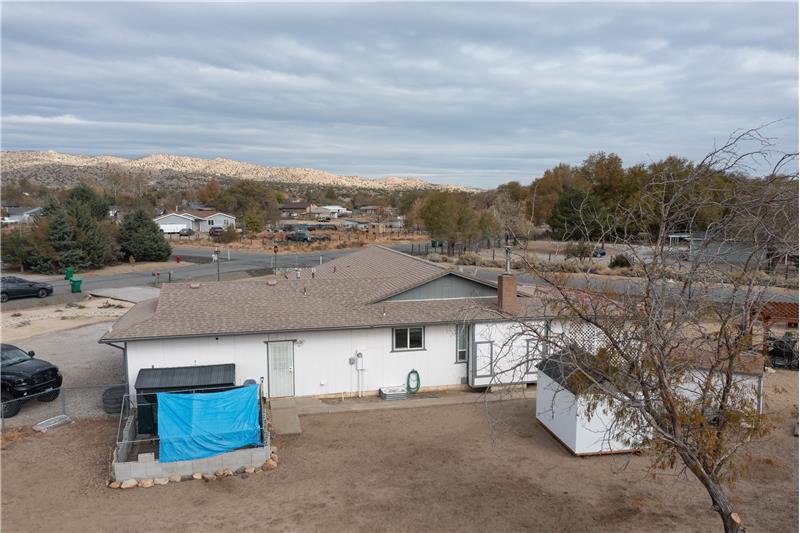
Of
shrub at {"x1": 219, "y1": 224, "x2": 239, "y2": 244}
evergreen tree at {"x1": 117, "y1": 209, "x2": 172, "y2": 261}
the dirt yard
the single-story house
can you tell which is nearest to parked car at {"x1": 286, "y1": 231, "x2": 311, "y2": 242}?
shrub at {"x1": 219, "y1": 224, "x2": 239, "y2": 244}

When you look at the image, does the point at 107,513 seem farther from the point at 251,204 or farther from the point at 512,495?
the point at 251,204

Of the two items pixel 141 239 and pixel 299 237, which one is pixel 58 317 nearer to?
pixel 141 239

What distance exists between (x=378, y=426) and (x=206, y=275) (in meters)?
33.1

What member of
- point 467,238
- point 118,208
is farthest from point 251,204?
point 467,238

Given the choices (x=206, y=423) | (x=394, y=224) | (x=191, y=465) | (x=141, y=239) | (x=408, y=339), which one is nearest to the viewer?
(x=191, y=465)

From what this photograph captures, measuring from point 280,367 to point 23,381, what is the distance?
745 centimetres

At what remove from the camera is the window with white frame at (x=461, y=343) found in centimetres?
2031

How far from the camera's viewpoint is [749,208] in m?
8.23

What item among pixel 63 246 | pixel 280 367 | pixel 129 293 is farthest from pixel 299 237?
pixel 280 367

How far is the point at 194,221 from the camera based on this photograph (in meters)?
90.9

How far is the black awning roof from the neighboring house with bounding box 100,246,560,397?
42.3 inches

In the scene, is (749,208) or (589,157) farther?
(589,157)

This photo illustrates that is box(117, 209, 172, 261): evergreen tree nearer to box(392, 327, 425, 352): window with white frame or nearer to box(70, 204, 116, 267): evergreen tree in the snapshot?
box(70, 204, 116, 267): evergreen tree

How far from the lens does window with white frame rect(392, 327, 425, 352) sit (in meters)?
19.9
